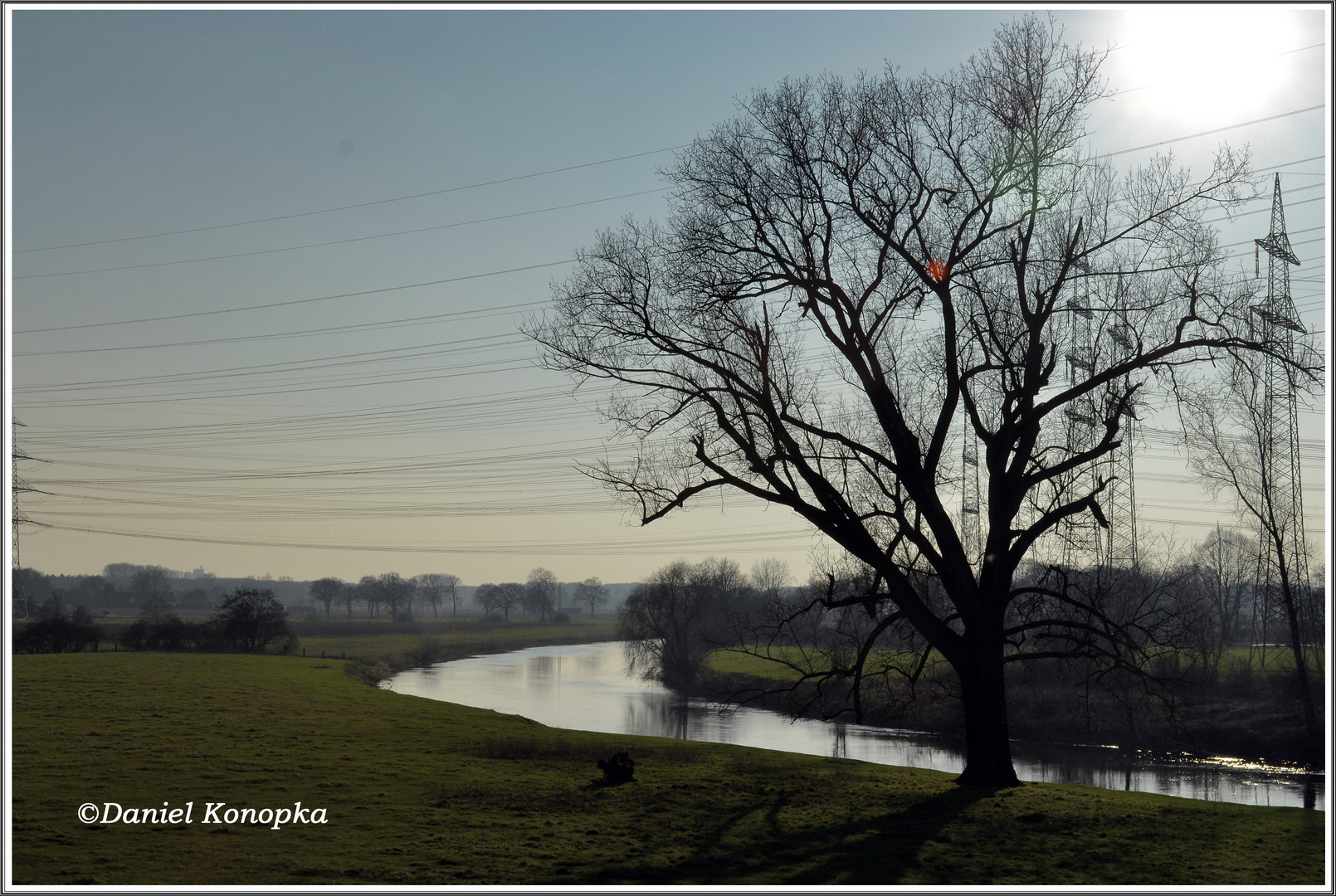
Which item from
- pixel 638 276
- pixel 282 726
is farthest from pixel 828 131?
pixel 282 726

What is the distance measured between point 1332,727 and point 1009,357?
8090 millimetres

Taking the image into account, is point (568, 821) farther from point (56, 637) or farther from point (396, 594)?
point (396, 594)

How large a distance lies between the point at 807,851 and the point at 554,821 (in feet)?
12.7

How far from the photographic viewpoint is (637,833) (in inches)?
504

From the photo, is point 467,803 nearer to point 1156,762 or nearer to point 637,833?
point 637,833

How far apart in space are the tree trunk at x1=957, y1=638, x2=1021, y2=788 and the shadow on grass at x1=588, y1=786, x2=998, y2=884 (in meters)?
1.84

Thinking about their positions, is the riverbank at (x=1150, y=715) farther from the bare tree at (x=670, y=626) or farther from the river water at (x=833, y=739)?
the bare tree at (x=670, y=626)

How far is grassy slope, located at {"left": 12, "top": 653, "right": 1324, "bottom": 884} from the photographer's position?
10953 millimetres

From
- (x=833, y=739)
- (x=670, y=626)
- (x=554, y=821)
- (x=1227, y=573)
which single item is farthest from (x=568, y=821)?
(x=1227, y=573)

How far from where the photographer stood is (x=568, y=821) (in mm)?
13625

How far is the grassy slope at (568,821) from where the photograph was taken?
10953mm

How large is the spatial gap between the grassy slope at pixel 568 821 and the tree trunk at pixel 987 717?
1.89 feet

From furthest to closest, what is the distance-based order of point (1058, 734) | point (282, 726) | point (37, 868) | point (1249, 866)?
1. point (1058, 734)
2. point (282, 726)
3. point (1249, 866)
4. point (37, 868)

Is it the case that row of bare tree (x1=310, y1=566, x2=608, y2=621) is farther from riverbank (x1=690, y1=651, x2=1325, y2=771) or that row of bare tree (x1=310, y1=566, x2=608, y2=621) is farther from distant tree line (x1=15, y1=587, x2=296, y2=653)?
riverbank (x1=690, y1=651, x2=1325, y2=771)
